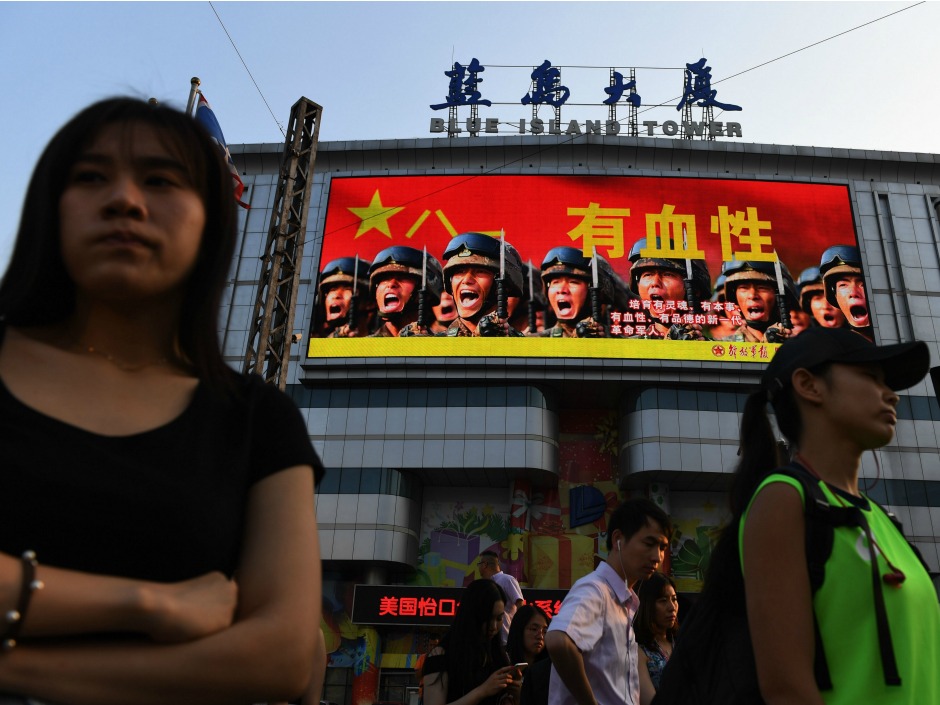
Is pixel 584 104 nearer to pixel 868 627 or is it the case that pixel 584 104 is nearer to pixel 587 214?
pixel 587 214

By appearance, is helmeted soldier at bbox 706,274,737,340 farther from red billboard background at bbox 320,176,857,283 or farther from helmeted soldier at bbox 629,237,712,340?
red billboard background at bbox 320,176,857,283

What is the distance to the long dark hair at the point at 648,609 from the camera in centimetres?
425

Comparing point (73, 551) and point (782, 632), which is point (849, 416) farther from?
point (73, 551)

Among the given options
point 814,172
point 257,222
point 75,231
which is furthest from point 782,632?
point 814,172

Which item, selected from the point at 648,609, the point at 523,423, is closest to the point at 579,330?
the point at 523,423

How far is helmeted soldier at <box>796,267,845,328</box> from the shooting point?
23.2 metres

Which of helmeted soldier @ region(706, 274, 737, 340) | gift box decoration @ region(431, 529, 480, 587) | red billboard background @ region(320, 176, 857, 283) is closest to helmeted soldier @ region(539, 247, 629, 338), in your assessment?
red billboard background @ region(320, 176, 857, 283)

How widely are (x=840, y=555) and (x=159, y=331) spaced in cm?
149

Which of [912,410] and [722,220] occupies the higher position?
[722,220]

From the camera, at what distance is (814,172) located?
88.9 feet

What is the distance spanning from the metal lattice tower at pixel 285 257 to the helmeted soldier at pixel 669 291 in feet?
47.7

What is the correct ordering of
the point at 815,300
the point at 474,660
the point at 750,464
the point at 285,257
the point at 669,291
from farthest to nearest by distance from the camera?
the point at 815,300 → the point at 669,291 → the point at 285,257 → the point at 474,660 → the point at 750,464

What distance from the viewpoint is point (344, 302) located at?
24141 millimetres

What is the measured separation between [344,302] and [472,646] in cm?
2080
